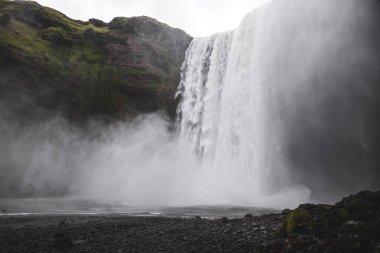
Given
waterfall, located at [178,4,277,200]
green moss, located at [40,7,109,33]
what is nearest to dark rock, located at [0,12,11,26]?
green moss, located at [40,7,109,33]

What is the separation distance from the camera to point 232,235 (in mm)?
10742

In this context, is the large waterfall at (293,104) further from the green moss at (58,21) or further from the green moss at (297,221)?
the green moss at (58,21)

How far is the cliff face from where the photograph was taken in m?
35.2

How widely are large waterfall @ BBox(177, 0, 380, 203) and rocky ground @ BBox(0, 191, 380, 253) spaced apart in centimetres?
1684

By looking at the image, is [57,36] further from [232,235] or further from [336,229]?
[336,229]

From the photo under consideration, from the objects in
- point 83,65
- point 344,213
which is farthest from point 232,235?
point 83,65

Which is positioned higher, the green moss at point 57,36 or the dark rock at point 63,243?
the green moss at point 57,36

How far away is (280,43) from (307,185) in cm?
1381

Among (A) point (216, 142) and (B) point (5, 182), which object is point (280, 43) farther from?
(B) point (5, 182)

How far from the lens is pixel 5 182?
33.3 metres

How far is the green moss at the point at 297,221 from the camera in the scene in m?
9.62

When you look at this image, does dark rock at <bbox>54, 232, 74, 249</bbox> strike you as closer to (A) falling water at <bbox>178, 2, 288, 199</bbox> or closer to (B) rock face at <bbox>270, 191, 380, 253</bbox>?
(B) rock face at <bbox>270, 191, 380, 253</bbox>

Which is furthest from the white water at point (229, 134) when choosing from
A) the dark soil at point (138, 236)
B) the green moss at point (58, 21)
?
the dark soil at point (138, 236)

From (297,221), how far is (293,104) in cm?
2255
